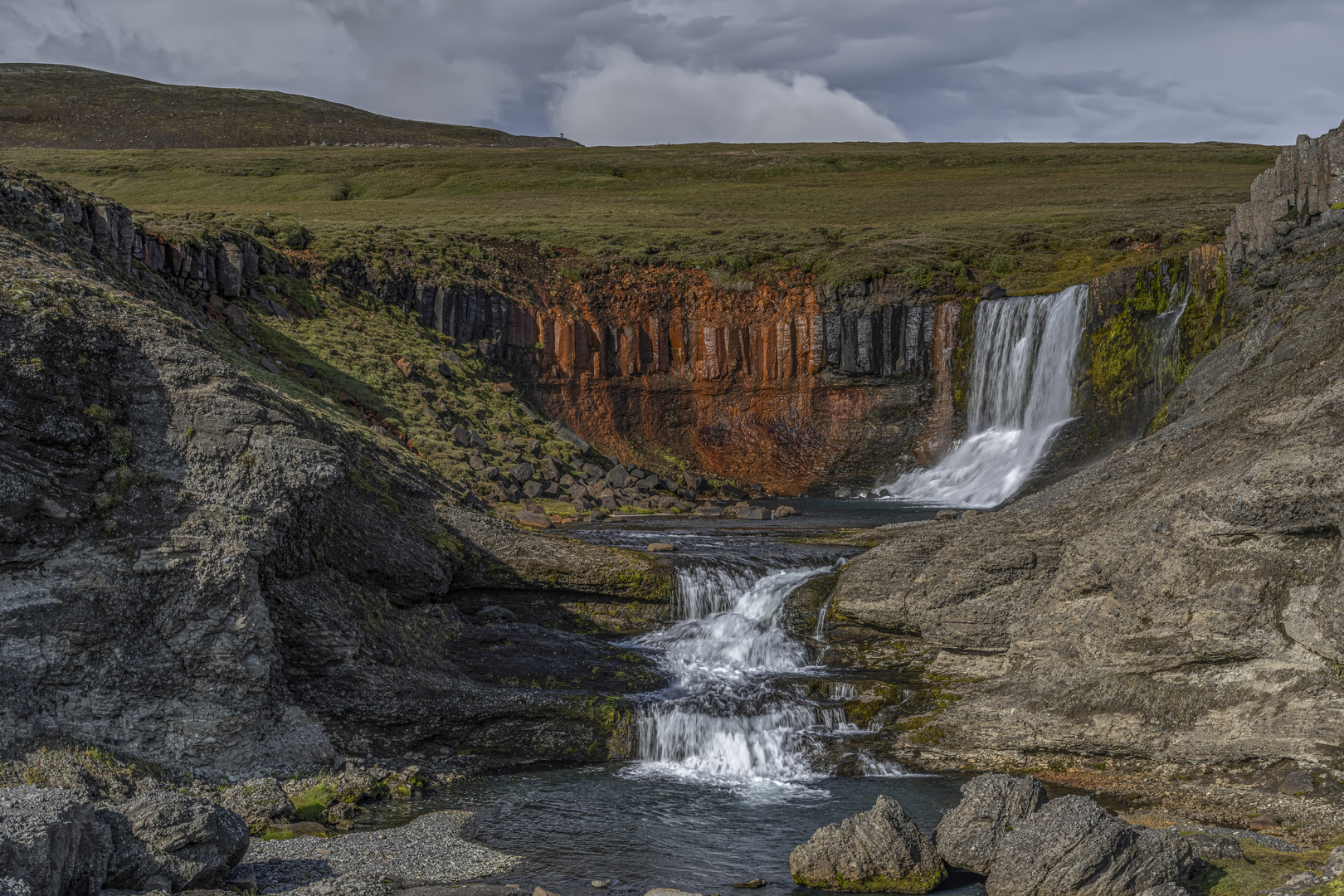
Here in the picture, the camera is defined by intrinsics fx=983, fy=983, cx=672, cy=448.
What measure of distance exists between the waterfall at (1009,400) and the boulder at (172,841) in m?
32.5

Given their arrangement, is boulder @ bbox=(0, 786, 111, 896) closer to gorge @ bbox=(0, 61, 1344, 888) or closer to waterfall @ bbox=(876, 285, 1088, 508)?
gorge @ bbox=(0, 61, 1344, 888)

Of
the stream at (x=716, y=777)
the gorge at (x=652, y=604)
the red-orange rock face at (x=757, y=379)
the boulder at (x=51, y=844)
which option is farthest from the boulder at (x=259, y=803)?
the red-orange rock face at (x=757, y=379)

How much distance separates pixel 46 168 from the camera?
9331cm

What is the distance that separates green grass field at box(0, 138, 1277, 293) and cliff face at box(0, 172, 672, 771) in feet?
92.3

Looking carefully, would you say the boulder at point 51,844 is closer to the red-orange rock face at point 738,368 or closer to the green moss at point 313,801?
the green moss at point 313,801

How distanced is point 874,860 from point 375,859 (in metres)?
6.57

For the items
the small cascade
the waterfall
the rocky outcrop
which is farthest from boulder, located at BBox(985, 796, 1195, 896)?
the waterfall

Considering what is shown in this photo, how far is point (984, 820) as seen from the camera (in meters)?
13.4

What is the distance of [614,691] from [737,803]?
14.2 feet

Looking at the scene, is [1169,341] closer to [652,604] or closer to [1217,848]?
[652,604]

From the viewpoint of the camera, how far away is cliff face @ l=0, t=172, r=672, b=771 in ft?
49.0

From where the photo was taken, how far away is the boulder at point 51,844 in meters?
8.80

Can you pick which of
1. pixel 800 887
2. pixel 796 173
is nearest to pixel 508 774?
pixel 800 887

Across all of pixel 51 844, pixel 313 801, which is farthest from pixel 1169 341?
pixel 51 844
